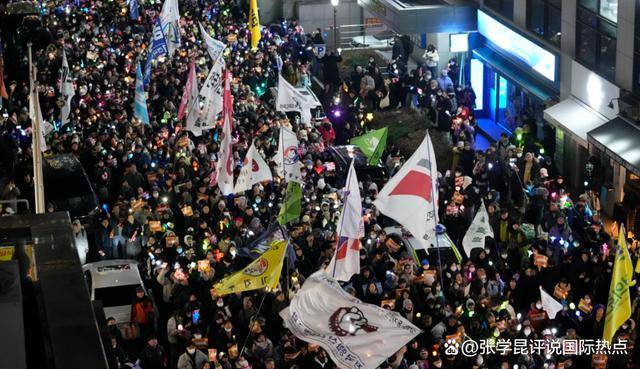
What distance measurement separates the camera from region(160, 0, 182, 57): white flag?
107ft

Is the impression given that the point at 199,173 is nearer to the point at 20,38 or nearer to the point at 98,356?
the point at 20,38

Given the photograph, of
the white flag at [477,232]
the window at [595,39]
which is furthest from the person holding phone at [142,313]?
the window at [595,39]

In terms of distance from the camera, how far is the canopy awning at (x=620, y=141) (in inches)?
990

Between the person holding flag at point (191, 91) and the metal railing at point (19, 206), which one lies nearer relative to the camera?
the metal railing at point (19, 206)

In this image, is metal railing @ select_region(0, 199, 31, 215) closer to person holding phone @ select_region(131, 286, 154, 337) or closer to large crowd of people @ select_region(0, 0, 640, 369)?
large crowd of people @ select_region(0, 0, 640, 369)

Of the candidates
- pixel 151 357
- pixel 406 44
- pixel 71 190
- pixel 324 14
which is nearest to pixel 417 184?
pixel 151 357

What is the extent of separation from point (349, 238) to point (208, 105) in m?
9.72

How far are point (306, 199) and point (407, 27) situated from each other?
499 inches

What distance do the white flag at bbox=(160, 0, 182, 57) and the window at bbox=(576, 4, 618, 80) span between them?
33.4 ft

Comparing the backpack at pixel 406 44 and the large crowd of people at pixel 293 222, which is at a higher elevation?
the large crowd of people at pixel 293 222

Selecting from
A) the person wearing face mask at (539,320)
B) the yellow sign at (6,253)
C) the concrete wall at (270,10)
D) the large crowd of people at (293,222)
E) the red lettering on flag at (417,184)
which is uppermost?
the yellow sign at (6,253)

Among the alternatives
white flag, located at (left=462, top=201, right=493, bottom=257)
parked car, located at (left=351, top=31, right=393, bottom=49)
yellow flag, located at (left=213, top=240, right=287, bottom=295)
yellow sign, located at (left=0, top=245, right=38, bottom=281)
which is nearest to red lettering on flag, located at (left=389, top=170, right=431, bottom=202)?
yellow flag, located at (left=213, top=240, right=287, bottom=295)

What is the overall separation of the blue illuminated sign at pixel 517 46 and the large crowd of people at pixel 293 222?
55.7 inches

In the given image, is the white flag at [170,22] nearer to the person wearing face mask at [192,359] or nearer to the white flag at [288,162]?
the white flag at [288,162]
